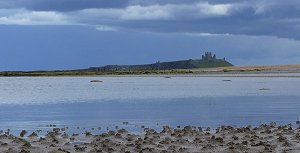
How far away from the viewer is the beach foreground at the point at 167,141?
22.5 metres

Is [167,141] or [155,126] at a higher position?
[167,141]

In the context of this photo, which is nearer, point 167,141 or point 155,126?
point 167,141

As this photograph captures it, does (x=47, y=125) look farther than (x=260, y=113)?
No

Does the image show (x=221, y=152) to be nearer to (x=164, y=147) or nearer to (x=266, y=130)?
(x=164, y=147)

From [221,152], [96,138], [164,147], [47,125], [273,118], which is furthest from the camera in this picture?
[273,118]

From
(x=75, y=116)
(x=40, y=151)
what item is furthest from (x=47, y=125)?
(x=40, y=151)

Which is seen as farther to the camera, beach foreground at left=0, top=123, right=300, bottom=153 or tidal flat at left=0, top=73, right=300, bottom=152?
tidal flat at left=0, top=73, right=300, bottom=152

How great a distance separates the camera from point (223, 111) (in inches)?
1724

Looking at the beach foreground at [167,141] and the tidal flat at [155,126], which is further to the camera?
the tidal flat at [155,126]

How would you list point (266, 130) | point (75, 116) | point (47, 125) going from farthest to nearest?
1. point (75, 116)
2. point (47, 125)
3. point (266, 130)

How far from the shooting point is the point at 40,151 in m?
22.5

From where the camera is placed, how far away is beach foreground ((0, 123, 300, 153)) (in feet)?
73.8

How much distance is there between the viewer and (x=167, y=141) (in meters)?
24.7

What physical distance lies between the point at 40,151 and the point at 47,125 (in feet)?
39.7
